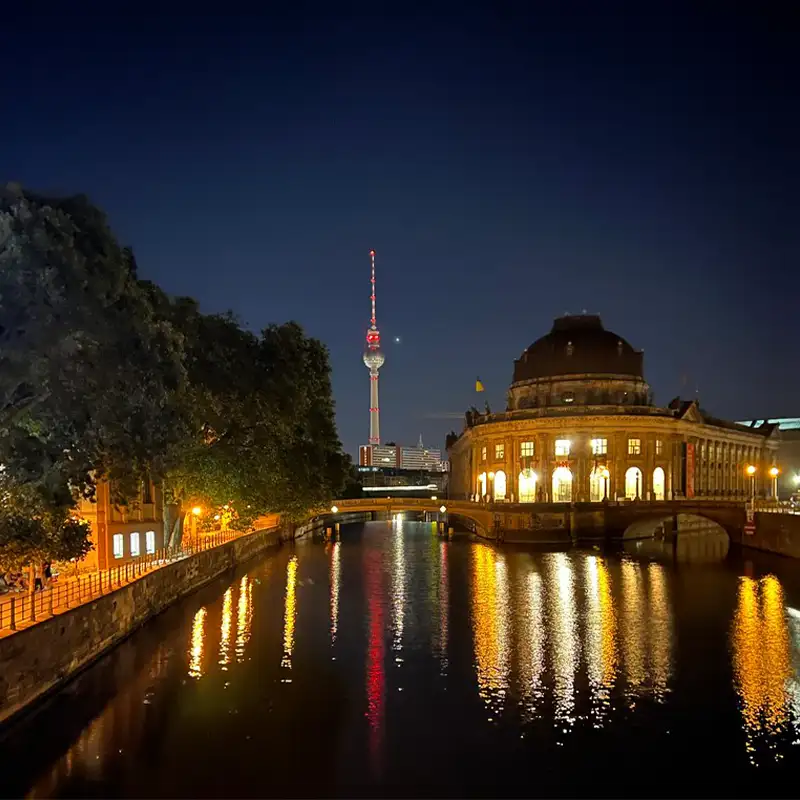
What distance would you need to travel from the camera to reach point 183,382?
36.9 m

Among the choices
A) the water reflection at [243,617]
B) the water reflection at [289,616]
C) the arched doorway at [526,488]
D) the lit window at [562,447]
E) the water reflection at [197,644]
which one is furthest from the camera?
the arched doorway at [526,488]

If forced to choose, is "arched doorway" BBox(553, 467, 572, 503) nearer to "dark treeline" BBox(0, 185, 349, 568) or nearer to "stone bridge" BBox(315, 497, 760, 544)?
"stone bridge" BBox(315, 497, 760, 544)

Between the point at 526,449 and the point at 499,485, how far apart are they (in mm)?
9428

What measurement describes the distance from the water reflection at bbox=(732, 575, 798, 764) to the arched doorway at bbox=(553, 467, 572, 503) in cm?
5719

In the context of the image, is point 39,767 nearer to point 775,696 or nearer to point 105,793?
point 105,793

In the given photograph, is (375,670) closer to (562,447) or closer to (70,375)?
(70,375)

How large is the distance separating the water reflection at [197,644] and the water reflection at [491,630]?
12.7 metres

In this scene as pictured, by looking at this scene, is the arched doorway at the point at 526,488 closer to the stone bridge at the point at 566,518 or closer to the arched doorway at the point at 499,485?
the arched doorway at the point at 499,485

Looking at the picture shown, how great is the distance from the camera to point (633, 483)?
11700 cm

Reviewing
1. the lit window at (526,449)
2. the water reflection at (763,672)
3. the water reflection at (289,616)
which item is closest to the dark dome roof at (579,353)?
the lit window at (526,449)

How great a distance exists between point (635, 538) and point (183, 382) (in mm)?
83177

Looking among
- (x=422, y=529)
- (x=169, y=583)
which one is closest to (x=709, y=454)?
(x=422, y=529)

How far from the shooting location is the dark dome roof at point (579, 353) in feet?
432

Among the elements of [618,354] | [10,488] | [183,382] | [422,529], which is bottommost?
[422,529]
